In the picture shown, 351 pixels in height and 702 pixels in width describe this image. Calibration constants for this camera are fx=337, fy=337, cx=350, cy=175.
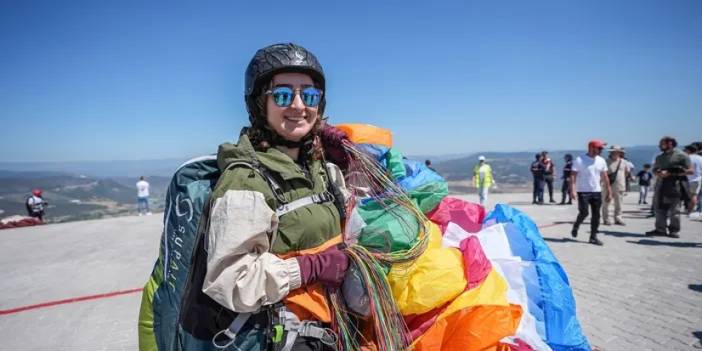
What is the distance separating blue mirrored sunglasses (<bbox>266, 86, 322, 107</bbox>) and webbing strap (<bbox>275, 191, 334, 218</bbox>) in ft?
1.62

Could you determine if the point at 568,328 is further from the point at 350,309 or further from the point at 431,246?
the point at 350,309

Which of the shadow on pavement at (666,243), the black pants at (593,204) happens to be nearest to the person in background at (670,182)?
the shadow on pavement at (666,243)

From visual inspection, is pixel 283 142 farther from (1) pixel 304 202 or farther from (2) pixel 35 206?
(2) pixel 35 206

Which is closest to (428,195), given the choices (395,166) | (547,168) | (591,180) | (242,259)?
(395,166)

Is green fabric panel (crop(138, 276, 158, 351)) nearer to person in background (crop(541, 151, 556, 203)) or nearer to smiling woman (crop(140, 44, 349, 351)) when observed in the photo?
smiling woman (crop(140, 44, 349, 351))

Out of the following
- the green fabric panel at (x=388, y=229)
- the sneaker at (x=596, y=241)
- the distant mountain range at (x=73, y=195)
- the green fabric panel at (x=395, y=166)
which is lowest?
the distant mountain range at (x=73, y=195)

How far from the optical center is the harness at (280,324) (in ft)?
4.57

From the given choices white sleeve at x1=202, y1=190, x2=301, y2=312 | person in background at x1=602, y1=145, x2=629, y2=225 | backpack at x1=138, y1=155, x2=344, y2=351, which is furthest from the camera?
person in background at x1=602, y1=145, x2=629, y2=225

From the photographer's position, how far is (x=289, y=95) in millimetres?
1746

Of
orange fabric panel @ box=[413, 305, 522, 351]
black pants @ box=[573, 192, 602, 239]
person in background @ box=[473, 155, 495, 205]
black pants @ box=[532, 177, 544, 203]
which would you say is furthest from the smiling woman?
black pants @ box=[532, 177, 544, 203]

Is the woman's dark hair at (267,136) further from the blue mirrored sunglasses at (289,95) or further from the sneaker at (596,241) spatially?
the sneaker at (596,241)

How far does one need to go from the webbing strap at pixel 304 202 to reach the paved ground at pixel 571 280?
294 cm

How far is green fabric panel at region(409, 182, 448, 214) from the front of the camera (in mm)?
2418

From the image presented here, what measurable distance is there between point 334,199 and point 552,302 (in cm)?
163
